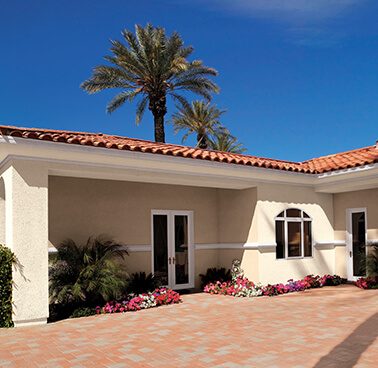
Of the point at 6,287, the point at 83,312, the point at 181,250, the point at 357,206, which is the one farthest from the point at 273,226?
the point at 6,287

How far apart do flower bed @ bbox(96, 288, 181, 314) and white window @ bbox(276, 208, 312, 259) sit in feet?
13.0

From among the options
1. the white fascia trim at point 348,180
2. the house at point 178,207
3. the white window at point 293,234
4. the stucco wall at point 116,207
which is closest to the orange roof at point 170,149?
the house at point 178,207

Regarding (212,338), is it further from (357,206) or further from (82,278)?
(357,206)

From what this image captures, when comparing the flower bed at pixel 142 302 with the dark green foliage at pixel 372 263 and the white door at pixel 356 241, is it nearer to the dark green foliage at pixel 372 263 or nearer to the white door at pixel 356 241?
the dark green foliage at pixel 372 263

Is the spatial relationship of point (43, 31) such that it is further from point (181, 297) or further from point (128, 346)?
point (128, 346)

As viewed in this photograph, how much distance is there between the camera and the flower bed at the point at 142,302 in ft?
32.7

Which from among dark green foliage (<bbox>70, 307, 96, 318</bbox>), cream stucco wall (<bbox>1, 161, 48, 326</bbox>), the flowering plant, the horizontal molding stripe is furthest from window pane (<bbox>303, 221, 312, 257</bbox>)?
cream stucco wall (<bbox>1, 161, 48, 326</bbox>)

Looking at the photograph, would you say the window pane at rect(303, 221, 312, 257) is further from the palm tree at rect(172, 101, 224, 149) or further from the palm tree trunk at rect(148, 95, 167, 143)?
the palm tree at rect(172, 101, 224, 149)

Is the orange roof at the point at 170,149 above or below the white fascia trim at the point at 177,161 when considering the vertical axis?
above

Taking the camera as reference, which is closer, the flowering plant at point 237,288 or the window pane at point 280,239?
the flowering plant at point 237,288

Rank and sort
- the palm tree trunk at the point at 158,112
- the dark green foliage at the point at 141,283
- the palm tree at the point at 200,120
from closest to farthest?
the dark green foliage at the point at 141,283 < the palm tree trunk at the point at 158,112 < the palm tree at the point at 200,120

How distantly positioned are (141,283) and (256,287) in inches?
132

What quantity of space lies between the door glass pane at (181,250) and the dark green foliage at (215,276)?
0.54 metres

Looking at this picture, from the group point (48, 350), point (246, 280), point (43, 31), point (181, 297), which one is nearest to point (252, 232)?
point (246, 280)
